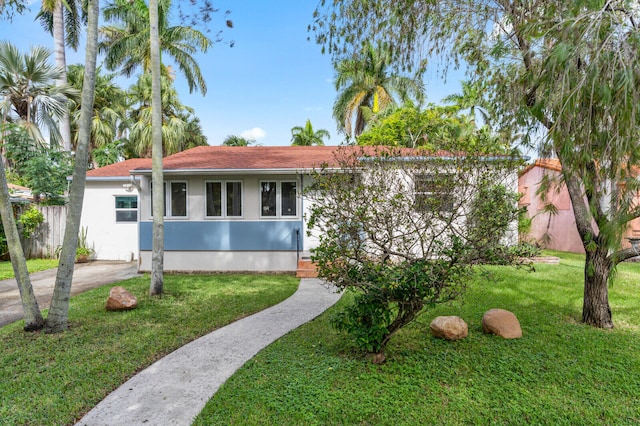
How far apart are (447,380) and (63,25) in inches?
791

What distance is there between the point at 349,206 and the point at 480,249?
1.47 meters

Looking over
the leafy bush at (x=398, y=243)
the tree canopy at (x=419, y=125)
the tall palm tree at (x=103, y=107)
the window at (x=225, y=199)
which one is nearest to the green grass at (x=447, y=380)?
the leafy bush at (x=398, y=243)

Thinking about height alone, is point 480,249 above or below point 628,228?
below

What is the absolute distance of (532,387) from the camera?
10.6ft

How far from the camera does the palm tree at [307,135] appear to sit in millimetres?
25531

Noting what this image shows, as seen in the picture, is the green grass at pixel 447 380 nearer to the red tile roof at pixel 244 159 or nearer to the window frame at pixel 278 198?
the red tile roof at pixel 244 159

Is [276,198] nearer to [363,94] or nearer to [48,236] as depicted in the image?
[48,236]

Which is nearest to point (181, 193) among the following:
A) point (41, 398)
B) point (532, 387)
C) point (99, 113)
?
point (41, 398)

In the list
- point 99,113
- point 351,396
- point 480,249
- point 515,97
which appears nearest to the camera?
point 351,396

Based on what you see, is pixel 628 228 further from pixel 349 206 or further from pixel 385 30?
pixel 385 30

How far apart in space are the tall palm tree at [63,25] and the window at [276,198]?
1009 cm

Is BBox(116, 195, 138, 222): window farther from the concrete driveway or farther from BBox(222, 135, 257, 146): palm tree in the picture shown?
BBox(222, 135, 257, 146): palm tree

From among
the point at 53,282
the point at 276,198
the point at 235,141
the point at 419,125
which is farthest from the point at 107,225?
the point at 235,141

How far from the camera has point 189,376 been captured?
11.7 feet
